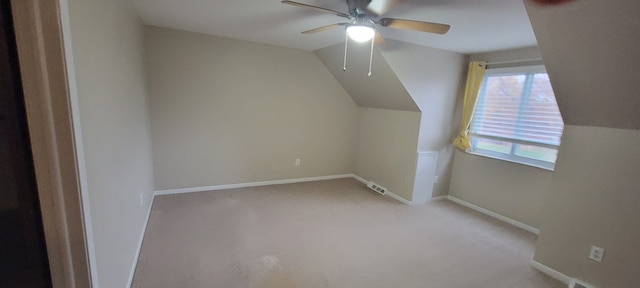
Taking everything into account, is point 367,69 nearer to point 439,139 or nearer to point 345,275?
point 439,139

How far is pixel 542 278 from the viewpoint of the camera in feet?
7.25

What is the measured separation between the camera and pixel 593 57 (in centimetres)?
166

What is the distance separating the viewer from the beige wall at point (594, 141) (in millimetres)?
1518

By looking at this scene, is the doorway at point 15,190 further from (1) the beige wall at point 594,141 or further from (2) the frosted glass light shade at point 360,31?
(1) the beige wall at point 594,141

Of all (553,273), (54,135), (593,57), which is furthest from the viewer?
(553,273)

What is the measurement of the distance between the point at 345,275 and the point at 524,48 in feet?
10.5

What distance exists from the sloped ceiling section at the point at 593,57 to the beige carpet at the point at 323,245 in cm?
143

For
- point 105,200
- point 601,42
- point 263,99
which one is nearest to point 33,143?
point 105,200

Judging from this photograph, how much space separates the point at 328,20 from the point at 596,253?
115 inches

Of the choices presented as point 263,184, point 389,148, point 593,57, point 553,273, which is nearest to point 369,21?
point 593,57

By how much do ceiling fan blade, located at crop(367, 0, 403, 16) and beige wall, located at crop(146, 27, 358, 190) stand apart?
2202mm

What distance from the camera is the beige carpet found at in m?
2.05

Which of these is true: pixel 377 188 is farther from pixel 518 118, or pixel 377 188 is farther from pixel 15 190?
pixel 15 190

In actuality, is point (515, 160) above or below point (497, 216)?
above
